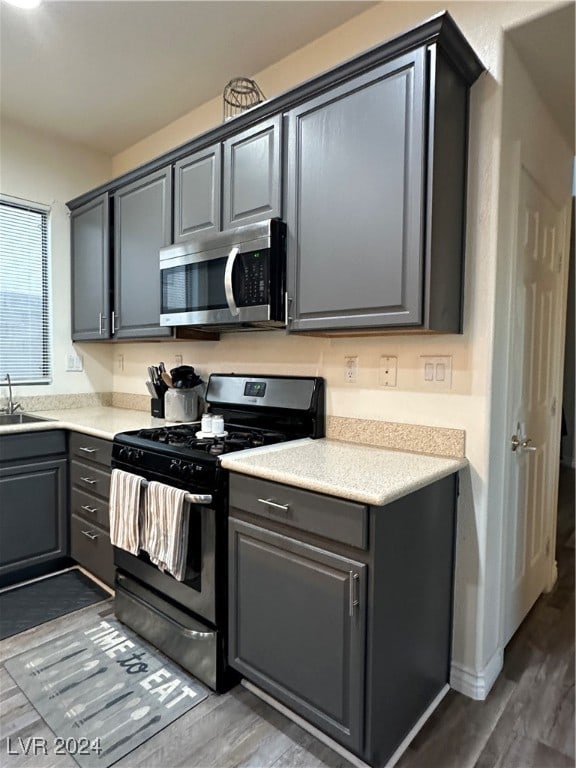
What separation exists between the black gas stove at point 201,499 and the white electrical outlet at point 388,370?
31cm

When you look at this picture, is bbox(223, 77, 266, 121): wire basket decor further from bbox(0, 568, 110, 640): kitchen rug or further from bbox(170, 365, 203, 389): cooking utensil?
bbox(0, 568, 110, 640): kitchen rug

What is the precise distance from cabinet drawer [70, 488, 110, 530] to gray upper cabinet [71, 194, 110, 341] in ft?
3.28

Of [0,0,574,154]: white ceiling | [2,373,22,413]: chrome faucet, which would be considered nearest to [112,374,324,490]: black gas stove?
[2,373,22,413]: chrome faucet

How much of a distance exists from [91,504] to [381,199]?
6.81 ft

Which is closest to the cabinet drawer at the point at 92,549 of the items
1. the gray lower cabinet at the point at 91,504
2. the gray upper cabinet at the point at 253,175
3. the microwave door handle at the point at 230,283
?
the gray lower cabinet at the point at 91,504

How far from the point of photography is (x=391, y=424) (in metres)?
1.92

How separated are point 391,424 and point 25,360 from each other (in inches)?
96.7

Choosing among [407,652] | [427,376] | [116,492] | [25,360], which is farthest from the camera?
[25,360]

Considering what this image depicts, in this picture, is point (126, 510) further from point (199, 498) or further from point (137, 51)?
point (137, 51)

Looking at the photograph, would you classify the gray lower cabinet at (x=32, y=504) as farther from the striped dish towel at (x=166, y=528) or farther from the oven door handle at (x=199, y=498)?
the oven door handle at (x=199, y=498)

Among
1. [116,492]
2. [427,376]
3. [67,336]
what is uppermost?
[67,336]

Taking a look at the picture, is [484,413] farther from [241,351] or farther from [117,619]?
[117,619]

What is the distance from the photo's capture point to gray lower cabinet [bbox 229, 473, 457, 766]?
133cm

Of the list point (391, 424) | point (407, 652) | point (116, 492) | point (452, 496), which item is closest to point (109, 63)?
point (116, 492)
